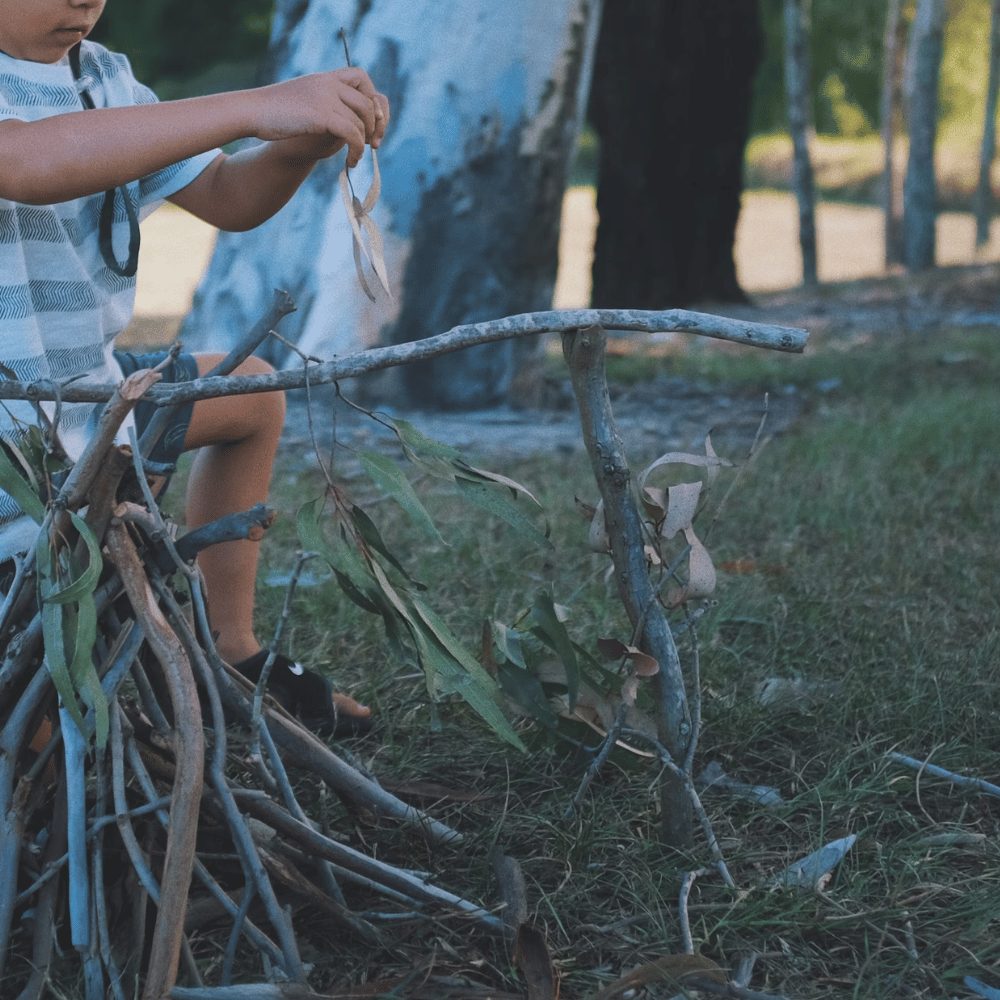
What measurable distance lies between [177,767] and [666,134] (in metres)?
6.92

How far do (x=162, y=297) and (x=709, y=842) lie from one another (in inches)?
354

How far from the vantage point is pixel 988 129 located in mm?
12773

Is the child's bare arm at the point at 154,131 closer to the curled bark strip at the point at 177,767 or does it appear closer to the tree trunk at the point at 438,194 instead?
the curled bark strip at the point at 177,767

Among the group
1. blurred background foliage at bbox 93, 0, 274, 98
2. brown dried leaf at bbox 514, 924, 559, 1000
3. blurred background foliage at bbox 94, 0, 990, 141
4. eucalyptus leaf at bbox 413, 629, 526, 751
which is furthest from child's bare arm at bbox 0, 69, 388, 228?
blurred background foliage at bbox 93, 0, 274, 98

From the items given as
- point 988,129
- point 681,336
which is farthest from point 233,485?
point 988,129

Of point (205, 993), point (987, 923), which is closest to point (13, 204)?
point (205, 993)

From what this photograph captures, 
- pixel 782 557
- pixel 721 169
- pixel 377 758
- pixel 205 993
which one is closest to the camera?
pixel 205 993

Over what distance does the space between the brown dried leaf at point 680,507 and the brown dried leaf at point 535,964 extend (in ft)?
1.46

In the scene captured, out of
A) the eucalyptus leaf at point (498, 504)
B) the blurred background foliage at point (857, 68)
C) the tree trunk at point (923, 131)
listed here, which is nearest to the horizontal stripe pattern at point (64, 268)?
the eucalyptus leaf at point (498, 504)

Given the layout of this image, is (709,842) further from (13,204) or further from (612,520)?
(13,204)

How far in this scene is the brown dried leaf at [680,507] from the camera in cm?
150

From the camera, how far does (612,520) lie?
5.08ft

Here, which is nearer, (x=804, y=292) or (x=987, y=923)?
(x=987, y=923)

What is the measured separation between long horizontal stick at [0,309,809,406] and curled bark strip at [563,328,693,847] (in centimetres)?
10
